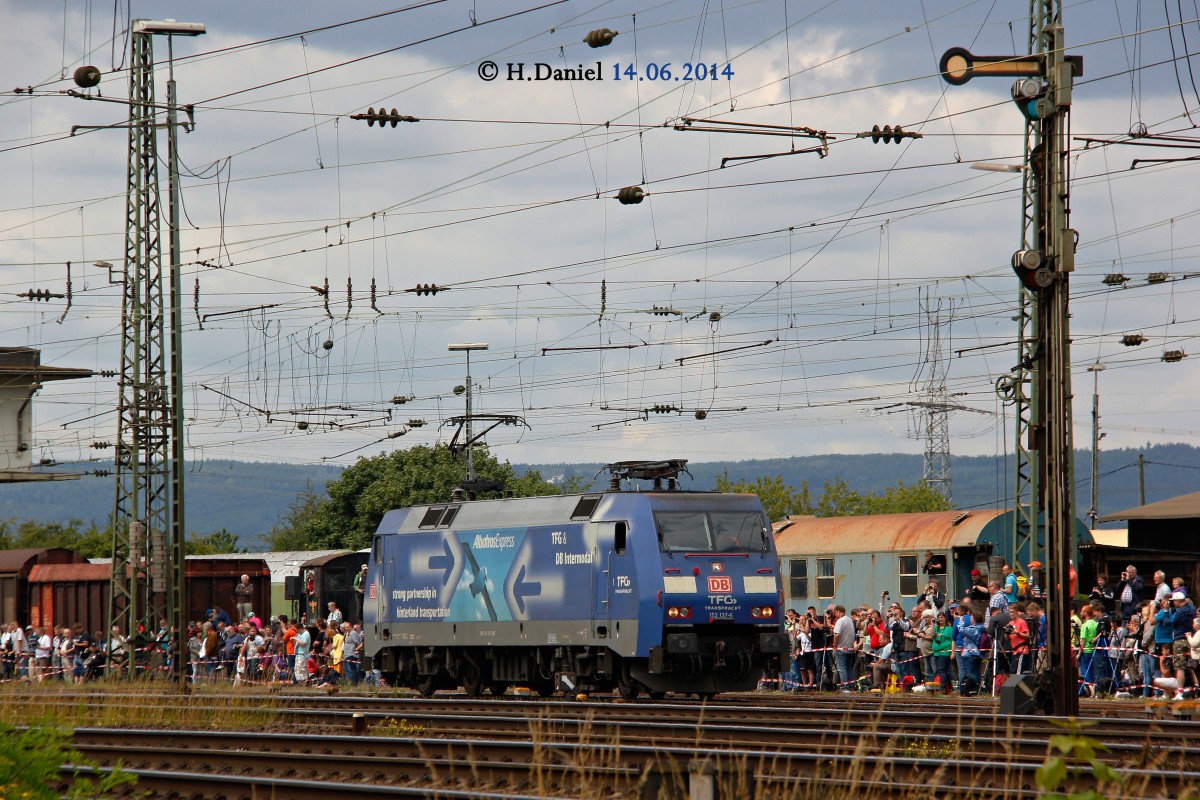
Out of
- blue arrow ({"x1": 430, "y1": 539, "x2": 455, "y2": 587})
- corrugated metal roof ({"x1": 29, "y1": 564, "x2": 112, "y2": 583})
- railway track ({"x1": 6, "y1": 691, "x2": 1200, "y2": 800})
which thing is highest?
blue arrow ({"x1": 430, "y1": 539, "x2": 455, "y2": 587})

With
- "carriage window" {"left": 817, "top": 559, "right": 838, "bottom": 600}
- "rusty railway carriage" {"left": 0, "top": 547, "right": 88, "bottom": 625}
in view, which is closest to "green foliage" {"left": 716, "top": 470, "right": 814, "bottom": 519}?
"rusty railway carriage" {"left": 0, "top": 547, "right": 88, "bottom": 625}

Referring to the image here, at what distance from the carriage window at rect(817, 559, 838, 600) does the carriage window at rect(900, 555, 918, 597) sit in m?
1.98

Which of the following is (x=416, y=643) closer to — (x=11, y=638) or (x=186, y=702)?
(x=186, y=702)

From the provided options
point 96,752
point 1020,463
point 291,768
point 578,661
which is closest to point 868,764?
point 291,768

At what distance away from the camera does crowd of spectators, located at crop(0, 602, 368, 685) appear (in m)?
31.4

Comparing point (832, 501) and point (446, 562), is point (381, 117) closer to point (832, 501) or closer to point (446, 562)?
point (446, 562)

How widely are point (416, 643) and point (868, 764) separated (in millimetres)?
14662

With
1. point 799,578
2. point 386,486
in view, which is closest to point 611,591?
point 799,578

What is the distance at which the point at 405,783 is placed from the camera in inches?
546

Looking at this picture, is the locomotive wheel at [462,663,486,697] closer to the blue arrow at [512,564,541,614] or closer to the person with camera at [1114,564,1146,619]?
the blue arrow at [512,564,541,614]

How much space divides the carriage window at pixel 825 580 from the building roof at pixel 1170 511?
10.5m

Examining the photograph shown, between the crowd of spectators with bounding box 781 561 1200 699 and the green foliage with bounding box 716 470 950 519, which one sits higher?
the green foliage with bounding box 716 470 950 519

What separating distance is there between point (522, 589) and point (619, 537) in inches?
99.5

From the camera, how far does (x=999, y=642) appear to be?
23766 millimetres
